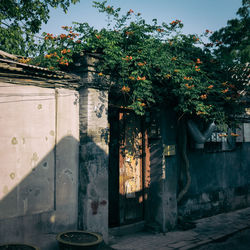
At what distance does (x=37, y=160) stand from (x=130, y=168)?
2860 mm

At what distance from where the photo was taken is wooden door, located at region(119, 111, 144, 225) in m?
7.27

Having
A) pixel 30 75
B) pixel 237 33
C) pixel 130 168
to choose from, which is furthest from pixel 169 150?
pixel 237 33

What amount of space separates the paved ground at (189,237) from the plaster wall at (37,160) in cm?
165

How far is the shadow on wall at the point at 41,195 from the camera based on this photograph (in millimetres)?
4949

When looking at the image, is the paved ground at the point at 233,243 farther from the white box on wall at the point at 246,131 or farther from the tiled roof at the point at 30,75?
the tiled roof at the point at 30,75

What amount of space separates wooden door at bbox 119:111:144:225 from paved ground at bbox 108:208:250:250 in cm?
61

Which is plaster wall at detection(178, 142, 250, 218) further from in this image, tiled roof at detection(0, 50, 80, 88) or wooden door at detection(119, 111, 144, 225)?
tiled roof at detection(0, 50, 80, 88)

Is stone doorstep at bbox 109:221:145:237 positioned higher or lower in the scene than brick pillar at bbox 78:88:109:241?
lower

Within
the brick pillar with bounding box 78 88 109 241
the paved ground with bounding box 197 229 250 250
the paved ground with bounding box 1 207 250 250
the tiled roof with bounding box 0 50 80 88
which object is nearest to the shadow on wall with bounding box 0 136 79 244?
the brick pillar with bounding box 78 88 109 241

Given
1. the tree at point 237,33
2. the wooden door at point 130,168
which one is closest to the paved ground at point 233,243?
the wooden door at point 130,168

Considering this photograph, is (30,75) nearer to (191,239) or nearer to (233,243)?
(191,239)

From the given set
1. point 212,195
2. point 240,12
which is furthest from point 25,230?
point 240,12

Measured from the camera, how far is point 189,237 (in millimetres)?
7105

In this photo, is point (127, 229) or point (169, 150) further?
point (169, 150)
